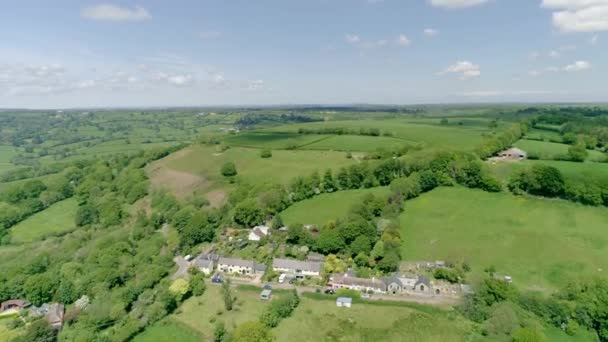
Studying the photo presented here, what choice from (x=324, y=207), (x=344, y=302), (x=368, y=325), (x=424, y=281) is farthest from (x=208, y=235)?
(x=424, y=281)

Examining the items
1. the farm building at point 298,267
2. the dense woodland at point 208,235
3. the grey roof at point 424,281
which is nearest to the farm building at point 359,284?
the dense woodland at point 208,235

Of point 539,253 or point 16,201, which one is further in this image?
point 16,201

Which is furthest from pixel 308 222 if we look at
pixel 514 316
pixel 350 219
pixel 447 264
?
pixel 514 316

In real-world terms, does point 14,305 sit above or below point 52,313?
below

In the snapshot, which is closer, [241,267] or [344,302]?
[344,302]

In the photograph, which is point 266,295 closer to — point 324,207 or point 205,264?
point 205,264

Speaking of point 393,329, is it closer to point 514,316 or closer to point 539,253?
point 514,316
